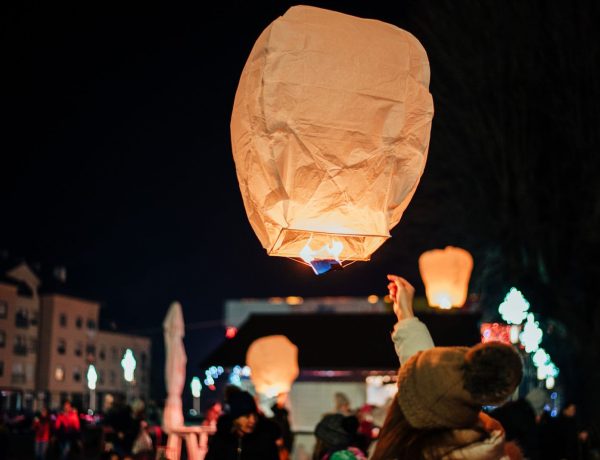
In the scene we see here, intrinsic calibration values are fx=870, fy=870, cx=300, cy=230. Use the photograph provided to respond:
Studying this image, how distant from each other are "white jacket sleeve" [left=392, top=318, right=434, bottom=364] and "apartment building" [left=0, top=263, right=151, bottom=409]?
63.5 metres

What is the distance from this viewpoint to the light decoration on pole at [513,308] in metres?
22.0

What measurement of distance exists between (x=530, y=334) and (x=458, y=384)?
22067 mm

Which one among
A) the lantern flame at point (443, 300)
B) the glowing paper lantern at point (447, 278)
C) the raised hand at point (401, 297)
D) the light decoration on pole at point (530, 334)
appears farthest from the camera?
the light decoration on pole at point (530, 334)

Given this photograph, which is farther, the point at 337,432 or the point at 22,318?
the point at 22,318

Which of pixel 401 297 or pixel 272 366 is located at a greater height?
pixel 272 366

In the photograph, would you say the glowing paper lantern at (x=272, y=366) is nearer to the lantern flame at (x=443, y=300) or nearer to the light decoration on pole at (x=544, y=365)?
the lantern flame at (x=443, y=300)

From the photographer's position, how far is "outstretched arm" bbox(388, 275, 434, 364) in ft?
10.8

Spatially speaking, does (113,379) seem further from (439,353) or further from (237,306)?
(439,353)

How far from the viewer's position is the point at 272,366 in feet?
58.9

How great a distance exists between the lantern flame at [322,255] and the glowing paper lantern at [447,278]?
7.85 metres

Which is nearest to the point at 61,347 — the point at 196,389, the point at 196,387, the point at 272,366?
the point at 196,389

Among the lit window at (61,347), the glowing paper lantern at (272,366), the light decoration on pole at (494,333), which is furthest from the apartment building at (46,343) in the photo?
the light decoration on pole at (494,333)

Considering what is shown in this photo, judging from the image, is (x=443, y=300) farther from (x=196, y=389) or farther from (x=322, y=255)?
(x=196, y=389)

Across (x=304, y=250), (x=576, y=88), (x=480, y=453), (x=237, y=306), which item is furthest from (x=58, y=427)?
(x=237, y=306)
